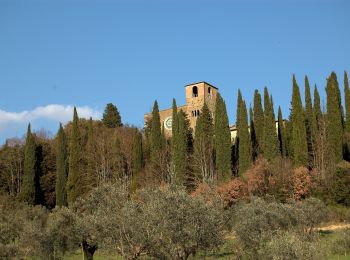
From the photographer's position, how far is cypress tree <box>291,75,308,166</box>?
40.2 m

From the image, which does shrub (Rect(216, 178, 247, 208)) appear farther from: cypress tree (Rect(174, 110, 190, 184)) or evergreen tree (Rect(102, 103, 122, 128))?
evergreen tree (Rect(102, 103, 122, 128))

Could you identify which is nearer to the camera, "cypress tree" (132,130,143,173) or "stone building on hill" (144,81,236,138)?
"cypress tree" (132,130,143,173)

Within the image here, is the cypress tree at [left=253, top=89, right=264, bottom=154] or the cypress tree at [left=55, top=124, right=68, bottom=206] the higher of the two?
the cypress tree at [left=253, top=89, right=264, bottom=154]

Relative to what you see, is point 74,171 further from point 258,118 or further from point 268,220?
point 268,220

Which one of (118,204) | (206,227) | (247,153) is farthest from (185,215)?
(247,153)

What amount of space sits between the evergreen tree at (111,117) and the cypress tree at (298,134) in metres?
33.8

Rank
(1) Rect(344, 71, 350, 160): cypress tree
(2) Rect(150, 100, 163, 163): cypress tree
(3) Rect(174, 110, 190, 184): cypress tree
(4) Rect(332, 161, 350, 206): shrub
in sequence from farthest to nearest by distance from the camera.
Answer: (2) Rect(150, 100, 163, 163): cypress tree, (1) Rect(344, 71, 350, 160): cypress tree, (3) Rect(174, 110, 190, 184): cypress tree, (4) Rect(332, 161, 350, 206): shrub

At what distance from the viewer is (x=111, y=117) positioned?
233 feet

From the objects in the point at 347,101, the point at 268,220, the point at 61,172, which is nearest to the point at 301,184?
the point at 268,220

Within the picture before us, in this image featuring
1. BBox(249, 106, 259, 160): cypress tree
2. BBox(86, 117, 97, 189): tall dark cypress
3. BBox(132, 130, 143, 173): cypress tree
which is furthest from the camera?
BBox(86, 117, 97, 189): tall dark cypress

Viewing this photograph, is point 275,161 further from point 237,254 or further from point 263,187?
point 237,254

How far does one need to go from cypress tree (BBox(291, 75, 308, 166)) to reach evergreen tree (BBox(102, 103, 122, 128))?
1331 inches

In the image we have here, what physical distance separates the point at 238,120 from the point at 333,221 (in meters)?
14.2

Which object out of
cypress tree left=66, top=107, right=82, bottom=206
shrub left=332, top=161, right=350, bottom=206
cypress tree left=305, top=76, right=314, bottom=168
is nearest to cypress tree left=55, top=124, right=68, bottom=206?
cypress tree left=66, top=107, right=82, bottom=206
